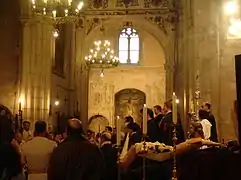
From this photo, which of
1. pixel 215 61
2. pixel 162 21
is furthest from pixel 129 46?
pixel 215 61

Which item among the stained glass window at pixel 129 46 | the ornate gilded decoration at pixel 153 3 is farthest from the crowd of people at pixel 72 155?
the stained glass window at pixel 129 46

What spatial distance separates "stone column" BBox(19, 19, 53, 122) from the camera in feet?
63.8

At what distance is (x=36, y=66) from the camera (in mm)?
19734

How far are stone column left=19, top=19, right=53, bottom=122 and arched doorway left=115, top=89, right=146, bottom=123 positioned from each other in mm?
15114

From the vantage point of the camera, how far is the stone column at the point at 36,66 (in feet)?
63.8

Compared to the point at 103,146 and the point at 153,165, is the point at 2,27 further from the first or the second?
the point at 153,165

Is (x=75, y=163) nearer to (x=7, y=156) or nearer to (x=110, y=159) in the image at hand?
(x=7, y=156)

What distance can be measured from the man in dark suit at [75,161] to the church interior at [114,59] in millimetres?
954

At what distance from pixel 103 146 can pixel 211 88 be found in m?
7.09

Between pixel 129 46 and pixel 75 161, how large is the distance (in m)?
30.0

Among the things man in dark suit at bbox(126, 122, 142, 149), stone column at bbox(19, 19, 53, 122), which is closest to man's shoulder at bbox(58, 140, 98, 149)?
man in dark suit at bbox(126, 122, 142, 149)

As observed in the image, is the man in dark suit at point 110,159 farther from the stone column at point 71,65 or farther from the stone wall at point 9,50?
the stone column at point 71,65

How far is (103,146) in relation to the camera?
896 centimetres

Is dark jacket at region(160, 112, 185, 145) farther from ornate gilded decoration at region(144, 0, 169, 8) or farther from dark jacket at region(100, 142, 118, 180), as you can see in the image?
ornate gilded decoration at region(144, 0, 169, 8)
